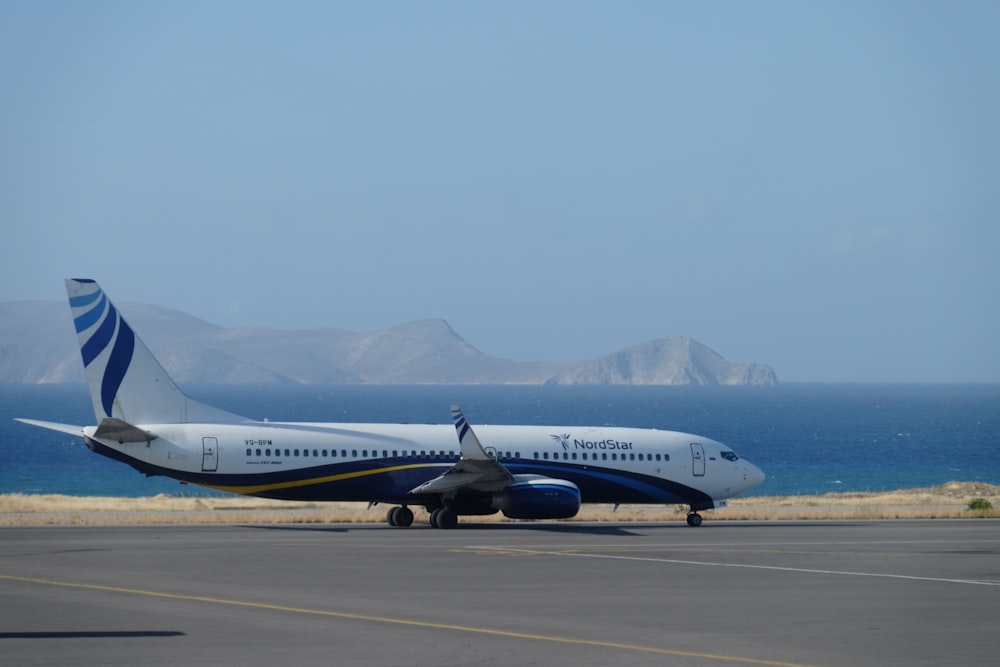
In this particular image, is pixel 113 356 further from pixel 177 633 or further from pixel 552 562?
pixel 177 633

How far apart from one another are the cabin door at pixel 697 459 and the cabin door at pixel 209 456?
48.2 feet

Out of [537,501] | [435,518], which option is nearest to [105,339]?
[435,518]

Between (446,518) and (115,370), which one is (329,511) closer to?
(446,518)

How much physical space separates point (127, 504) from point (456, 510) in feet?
58.8

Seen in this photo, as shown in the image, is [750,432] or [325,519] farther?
[750,432]

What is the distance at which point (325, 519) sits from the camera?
43.6 m

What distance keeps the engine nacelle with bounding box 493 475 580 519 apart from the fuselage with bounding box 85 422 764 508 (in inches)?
68.6

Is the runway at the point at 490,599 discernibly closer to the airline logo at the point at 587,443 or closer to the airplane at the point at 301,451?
the airplane at the point at 301,451

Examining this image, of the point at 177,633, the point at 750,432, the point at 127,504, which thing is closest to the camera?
the point at 177,633

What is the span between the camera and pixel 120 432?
37344 mm

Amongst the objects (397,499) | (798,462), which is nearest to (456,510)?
(397,499)

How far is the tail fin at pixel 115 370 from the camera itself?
38.8 metres

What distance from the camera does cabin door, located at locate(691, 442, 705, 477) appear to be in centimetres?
4388

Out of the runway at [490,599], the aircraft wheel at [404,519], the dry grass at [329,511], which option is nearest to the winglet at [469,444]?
the runway at [490,599]
